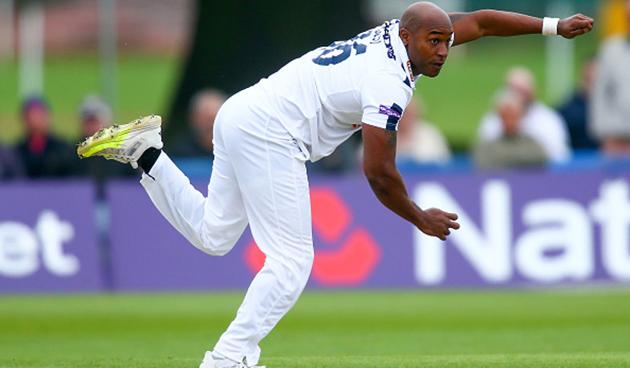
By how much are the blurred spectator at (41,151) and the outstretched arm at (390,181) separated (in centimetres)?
928

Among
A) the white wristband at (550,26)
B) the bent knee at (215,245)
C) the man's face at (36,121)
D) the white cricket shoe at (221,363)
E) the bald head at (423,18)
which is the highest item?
the bald head at (423,18)

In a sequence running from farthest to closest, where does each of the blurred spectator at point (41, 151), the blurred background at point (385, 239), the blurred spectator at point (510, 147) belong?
the blurred spectator at point (41, 151) < the blurred spectator at point (510, 147) < the blurred background at point (385, 239)

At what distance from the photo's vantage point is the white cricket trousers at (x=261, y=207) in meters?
8.51

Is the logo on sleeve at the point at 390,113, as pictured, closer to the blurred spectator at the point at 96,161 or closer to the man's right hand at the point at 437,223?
the man's right hand at the point at 437,223

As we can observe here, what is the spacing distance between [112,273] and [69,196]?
1.00 metres

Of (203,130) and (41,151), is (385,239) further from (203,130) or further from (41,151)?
(41,151)

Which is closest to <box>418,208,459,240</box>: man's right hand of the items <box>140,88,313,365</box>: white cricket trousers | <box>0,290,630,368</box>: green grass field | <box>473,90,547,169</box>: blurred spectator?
<box>140,88,313,365</box>: white cricket trousers

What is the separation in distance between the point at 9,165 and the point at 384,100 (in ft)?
31.3

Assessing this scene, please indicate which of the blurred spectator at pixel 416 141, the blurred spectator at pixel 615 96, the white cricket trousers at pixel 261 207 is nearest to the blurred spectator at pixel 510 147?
the blurred spectator at pixel 416 141

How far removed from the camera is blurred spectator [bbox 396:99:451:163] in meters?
17.5

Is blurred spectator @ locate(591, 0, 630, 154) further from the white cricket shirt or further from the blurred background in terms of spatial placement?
the white cricket shirt

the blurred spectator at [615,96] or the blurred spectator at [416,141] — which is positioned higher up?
the blurred spectator at [615,96]

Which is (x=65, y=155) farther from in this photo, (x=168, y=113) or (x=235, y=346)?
(x=235, y=346)

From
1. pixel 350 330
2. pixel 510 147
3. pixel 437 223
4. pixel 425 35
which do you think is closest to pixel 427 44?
pixel 425 35
